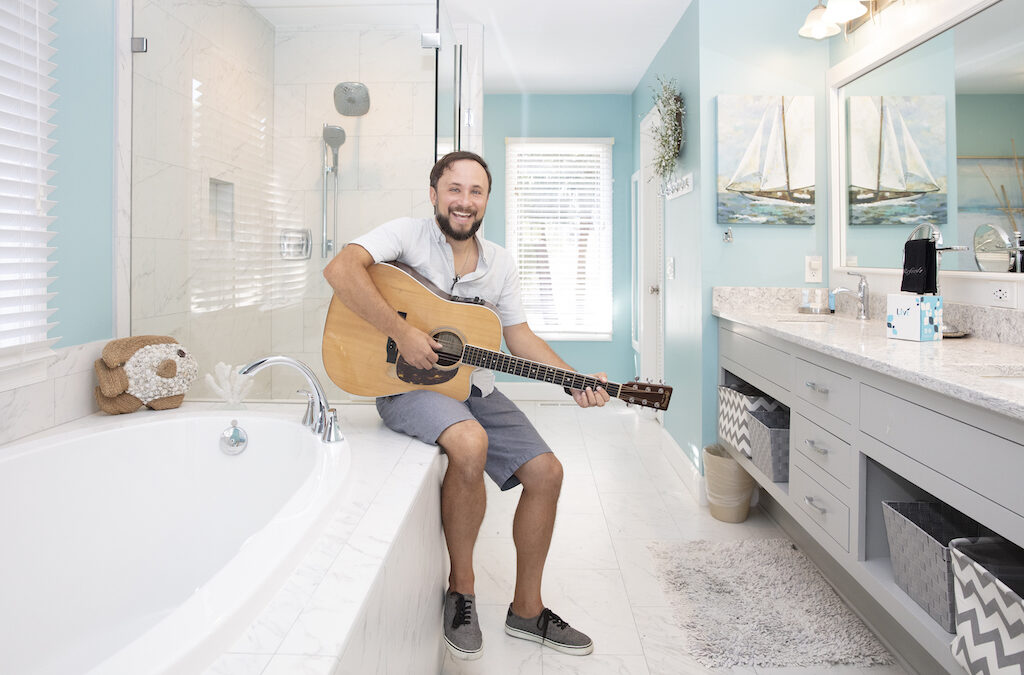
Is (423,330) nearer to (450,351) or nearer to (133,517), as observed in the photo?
(450,351)

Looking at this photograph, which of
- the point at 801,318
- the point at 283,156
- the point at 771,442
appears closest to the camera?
the point at 771,442

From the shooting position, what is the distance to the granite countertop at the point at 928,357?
1215mm

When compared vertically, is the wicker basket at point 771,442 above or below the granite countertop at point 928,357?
below

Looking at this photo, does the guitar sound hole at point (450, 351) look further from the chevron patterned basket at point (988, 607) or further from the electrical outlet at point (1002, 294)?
the electrical outlet at point (1002, 294)

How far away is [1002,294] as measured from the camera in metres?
1.91

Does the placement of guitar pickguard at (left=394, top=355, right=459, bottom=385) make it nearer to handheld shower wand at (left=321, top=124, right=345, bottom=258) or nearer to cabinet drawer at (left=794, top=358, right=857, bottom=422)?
handheld shower wand at (left=321, top=124, right=345, bottom=258)

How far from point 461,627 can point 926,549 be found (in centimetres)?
109

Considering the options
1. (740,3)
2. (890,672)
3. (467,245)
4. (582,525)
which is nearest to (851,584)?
(890,672)

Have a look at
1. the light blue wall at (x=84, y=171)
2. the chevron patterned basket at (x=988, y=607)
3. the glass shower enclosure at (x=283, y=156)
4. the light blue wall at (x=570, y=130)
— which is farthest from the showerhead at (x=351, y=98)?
the light blue wall at (x=570, y=130)

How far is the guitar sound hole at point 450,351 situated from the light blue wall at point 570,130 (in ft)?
11.0

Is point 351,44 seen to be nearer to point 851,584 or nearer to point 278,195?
point 278,195

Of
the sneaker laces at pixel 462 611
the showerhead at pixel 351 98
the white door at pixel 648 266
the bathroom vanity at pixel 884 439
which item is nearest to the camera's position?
the bathroom vanity at pixel 884 439

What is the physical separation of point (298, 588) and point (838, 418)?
1.50 meters

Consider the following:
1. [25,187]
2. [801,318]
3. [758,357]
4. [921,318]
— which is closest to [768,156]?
[801,318]
